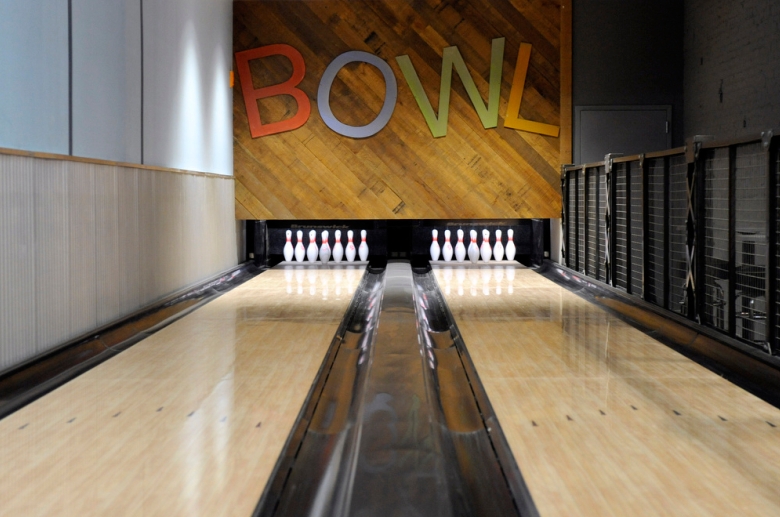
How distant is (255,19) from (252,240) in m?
1.98

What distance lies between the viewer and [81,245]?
12.5ft

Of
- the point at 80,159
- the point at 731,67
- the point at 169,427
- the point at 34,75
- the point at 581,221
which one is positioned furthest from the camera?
the point at 581,221

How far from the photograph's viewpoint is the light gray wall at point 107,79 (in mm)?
3881

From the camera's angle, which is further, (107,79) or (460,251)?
(460,251)

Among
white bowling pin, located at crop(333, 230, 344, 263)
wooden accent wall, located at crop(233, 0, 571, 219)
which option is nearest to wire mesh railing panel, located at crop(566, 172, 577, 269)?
wooden accent wall, located at crop(233, 0, 571, 219)

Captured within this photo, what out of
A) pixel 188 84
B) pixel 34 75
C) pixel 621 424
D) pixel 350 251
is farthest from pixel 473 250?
pixel 621 424

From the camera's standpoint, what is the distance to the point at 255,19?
727cm

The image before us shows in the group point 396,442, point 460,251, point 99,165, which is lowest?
point 396,442

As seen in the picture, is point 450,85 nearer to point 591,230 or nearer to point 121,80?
point 591,230

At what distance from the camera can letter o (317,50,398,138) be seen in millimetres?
7191

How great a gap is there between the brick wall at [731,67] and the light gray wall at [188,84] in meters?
3.88

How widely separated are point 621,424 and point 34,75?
2.64 m

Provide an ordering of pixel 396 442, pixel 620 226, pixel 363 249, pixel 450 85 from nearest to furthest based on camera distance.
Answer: pixel 396 442
pixel 620 226
pixel 450 85
pixel 363 249

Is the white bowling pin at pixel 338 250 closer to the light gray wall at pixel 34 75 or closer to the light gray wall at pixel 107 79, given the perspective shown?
the light gray wall at pixel 107 79
